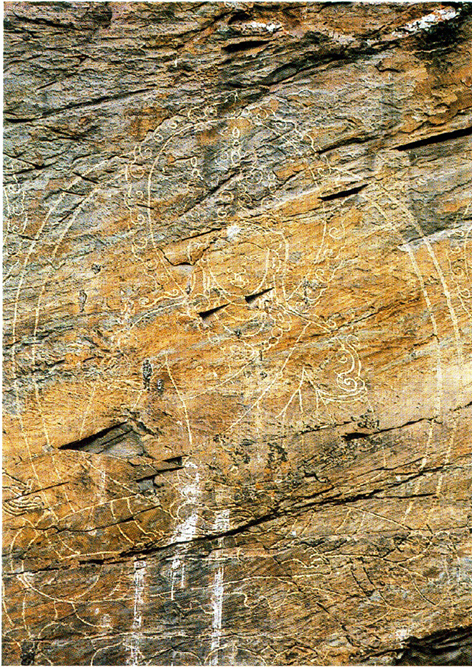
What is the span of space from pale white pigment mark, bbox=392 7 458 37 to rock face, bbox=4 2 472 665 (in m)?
0.01

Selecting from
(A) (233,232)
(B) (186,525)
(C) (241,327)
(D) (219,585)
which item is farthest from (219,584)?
(A) (233,232)

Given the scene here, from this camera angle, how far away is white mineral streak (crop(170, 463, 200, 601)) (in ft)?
12.1

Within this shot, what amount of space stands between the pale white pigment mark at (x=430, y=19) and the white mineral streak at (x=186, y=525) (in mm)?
2817

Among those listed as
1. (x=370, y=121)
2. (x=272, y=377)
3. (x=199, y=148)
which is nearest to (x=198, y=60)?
(x=199, y=148)

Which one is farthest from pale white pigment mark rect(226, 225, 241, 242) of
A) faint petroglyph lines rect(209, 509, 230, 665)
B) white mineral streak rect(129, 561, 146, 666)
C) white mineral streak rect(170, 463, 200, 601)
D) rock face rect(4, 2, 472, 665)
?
white mineral streak rect(129, 561, 146, 666)

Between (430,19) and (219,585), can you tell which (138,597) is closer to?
(219,585)

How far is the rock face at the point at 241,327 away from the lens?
3.66 meters

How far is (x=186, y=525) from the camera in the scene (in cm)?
368

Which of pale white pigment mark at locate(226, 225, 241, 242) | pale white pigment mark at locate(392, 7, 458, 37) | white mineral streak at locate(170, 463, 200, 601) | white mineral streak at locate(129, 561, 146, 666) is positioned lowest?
white mineral streak at locate(129, 561, 146, 666)

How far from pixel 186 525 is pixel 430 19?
3273 millimetres

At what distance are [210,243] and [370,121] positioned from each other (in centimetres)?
118

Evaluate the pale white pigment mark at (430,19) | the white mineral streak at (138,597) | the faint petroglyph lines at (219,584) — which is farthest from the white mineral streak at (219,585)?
the pale white pigment mark at (430,19)

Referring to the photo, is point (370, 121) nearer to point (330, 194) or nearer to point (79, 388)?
point (330, 194)

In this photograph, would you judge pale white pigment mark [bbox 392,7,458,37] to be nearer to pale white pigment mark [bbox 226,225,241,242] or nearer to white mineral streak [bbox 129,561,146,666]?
pale white pigment mark [bbox 226,225,241,242]
